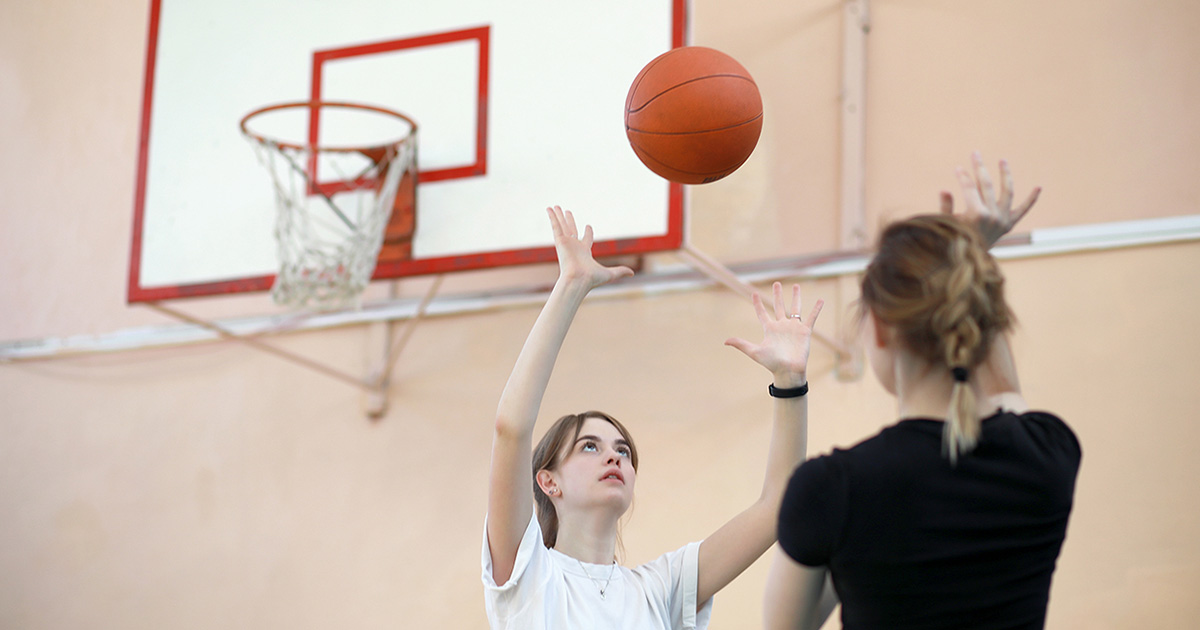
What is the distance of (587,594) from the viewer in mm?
2258

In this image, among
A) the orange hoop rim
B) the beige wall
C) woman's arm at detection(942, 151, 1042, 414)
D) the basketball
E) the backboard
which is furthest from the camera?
the orange hoop rim

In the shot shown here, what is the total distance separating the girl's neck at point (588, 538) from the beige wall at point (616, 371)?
2.20 m

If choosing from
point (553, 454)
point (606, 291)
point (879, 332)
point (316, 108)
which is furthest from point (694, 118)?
point (316, 108)

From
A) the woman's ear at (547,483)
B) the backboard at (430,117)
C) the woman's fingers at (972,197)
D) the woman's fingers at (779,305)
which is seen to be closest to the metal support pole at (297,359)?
the backboard at (430,117)

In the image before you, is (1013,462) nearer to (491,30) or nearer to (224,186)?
(491,30)

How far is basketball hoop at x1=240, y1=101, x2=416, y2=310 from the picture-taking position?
176 inches

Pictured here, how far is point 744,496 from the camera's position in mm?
4562

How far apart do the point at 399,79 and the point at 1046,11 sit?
8.68 feet

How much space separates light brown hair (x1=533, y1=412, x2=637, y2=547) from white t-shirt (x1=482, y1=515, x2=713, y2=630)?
182 mm

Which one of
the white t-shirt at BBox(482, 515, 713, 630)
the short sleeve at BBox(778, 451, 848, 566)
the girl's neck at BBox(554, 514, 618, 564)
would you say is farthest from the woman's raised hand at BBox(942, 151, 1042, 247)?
the girl's neck at BBox(554, 514, 618, 564)

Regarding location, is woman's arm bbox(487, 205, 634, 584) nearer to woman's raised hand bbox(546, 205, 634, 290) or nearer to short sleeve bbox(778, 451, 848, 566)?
woman's raised hand bbox(546, 205, 634, 290)

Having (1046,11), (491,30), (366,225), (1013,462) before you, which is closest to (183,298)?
(366,225)

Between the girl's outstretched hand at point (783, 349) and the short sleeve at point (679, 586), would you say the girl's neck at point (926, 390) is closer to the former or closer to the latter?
the girl's outstretched hand at point (783, 349)

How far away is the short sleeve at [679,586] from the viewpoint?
2.32 metres
